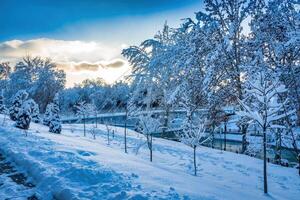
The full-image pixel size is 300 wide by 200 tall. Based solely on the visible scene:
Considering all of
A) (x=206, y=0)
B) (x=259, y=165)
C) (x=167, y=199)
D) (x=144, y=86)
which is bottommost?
(x=259, y=165)

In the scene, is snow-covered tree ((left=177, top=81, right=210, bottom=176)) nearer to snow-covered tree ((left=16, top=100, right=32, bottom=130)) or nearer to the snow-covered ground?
the snow-covered ground

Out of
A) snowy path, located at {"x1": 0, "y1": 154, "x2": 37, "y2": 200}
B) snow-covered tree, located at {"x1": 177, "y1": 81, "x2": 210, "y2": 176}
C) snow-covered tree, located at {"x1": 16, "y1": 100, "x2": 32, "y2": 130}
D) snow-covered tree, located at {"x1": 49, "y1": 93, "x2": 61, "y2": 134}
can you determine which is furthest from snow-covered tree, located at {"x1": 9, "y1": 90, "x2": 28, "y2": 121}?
snowy path, located at {"x1": 0, "y1": 154, "x2": 37, "y2": 200}

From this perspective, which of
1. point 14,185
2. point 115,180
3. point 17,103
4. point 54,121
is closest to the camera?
point 14,185

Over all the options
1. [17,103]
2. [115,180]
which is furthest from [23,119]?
[115,180]

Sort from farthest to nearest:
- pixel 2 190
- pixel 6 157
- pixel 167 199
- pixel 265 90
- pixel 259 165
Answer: pixel 259 165 < pixel 6 157 < pixel 265 90 < pixel 2 190 < pixel 167 199

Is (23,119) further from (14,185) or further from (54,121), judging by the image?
(14,185)

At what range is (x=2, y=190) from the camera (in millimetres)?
7605

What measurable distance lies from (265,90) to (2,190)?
7.80m

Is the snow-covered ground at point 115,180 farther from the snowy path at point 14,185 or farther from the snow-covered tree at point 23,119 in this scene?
the snow-covered tree at point 23,119

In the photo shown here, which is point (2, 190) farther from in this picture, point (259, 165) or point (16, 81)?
point (16, 81)

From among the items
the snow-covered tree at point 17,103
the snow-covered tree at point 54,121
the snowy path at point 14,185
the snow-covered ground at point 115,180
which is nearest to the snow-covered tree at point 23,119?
the snow-covered tree at point 54,121

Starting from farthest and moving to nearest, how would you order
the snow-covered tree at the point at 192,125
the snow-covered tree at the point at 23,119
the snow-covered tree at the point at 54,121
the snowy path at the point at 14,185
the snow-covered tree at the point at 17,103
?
the snow-covered tree at the point at 17,103
the snow-covered tree at the point at 54,121
the snow-covered tree at the point at 23,119
the snow-covered tree at the point at 192,125
the snowy path at the point at 14,185

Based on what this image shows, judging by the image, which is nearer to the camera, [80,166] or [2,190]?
[2,190]

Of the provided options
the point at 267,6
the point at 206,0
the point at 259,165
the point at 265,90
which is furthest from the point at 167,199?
the point at 259,165
